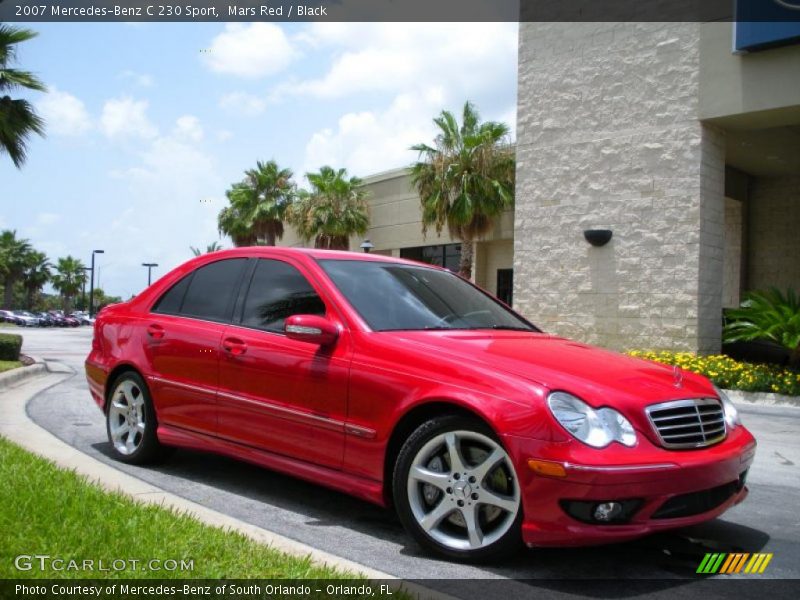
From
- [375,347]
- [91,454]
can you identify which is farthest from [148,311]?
[375,347]

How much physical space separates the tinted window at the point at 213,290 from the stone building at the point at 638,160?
36.1ft

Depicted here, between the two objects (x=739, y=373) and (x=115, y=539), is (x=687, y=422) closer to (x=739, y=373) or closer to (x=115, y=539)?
(x=115, y=539)

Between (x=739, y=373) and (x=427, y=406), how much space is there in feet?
33.5

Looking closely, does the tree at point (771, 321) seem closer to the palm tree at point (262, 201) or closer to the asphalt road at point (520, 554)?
the asphalt road at point (520, 554)

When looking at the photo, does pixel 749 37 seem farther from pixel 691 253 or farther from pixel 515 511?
pixel 515 511

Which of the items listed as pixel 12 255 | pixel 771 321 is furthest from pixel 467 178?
pixel 12 255

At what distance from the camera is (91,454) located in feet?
19.7

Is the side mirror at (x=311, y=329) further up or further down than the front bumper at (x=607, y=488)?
further up

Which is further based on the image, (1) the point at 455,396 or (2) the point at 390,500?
(2) the point at 390,500

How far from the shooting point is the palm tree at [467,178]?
2520 centimetres

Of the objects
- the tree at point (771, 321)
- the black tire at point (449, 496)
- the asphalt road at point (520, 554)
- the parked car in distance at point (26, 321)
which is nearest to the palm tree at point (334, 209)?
the tree at point (771, 321)

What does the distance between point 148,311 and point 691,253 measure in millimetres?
11237

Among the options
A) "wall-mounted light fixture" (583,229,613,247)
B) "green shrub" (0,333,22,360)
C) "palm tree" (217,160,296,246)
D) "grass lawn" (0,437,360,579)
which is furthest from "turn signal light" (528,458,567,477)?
"palm tree" (217,160,296,246)
